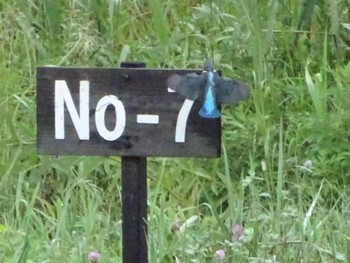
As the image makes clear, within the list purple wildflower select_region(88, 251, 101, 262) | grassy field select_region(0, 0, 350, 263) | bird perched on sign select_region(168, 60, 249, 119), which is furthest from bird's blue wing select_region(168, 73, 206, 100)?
purple wildflower select_region(88, 251, 101, 262)

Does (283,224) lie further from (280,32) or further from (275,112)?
(280,32)

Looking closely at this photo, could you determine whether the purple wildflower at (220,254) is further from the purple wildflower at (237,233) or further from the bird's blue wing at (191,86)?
Result: the bird's blue wing at (191,86)

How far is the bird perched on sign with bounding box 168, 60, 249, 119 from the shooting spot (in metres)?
1.82

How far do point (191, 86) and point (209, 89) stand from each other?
0.12 feet

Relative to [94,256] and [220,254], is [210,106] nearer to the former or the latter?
[220,254]

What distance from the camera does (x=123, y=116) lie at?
1.92m

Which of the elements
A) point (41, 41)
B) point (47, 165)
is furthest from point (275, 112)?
point (41, 41)

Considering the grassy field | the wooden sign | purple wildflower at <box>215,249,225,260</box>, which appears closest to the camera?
the wooden sign

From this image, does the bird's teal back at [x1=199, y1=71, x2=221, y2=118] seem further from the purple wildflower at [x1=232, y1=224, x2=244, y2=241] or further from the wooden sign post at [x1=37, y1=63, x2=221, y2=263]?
the purple wildflower at [x1=232, y1=224, x2=244, y2=241]

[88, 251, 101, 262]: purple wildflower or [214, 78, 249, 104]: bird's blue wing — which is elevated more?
[214, 78, 249, 104]: bird's blue wing

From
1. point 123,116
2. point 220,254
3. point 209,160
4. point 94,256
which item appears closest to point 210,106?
point 123,116

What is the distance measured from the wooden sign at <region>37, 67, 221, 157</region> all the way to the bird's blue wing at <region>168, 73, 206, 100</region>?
7 centimetres

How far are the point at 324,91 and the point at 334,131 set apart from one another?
0.62ft

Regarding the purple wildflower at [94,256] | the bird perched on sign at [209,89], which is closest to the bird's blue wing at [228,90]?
the bird perched on sign at [209,89]
